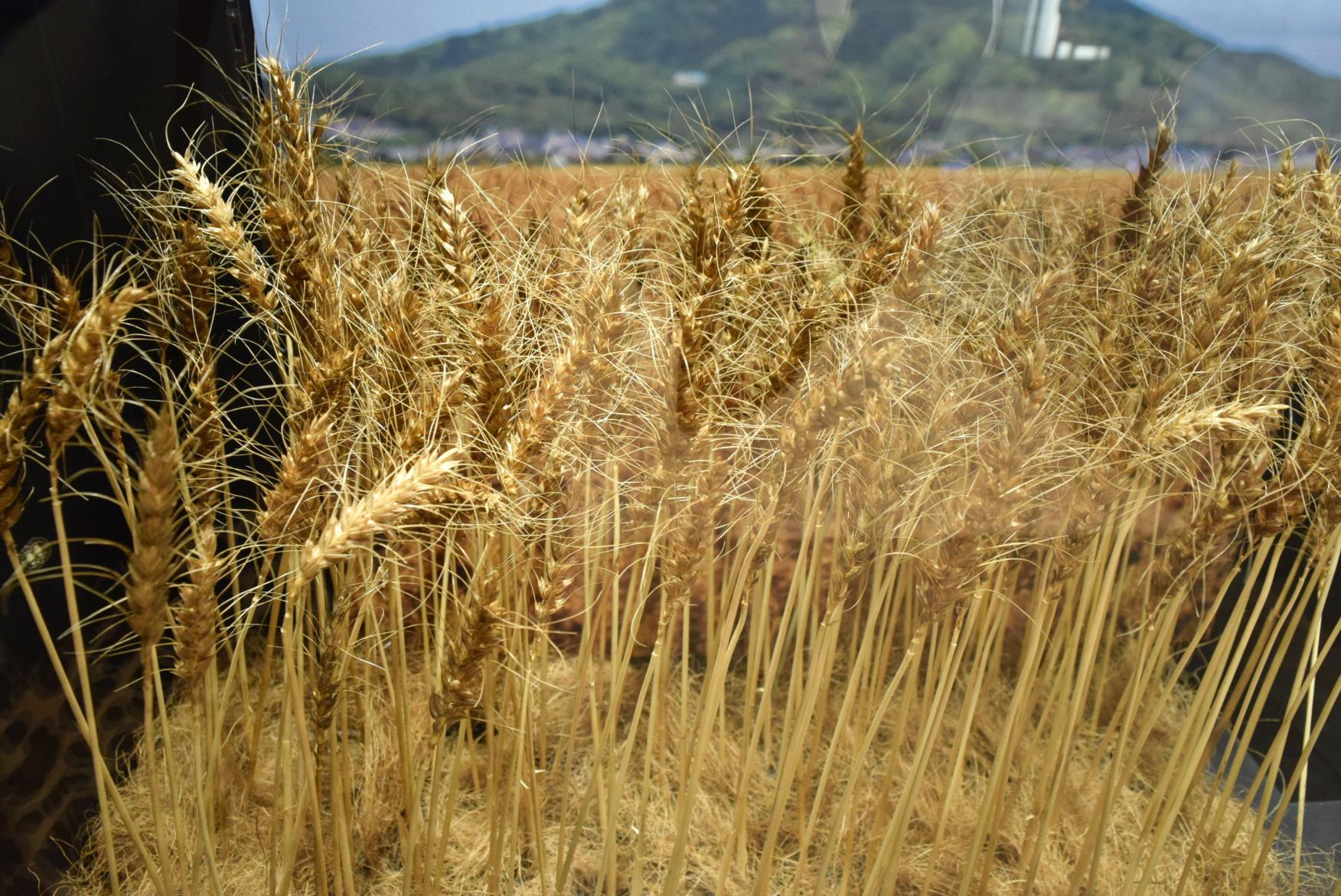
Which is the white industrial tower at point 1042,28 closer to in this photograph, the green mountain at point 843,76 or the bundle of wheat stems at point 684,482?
the green mountain at point 843,76

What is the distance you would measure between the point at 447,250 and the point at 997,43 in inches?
31.1

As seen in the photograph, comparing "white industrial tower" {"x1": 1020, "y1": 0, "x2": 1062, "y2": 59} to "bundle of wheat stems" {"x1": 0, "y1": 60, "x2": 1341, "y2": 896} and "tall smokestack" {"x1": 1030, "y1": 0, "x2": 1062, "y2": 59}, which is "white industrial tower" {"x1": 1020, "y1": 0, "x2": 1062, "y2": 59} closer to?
"tall smokestack" {"x1": 1030, "y1": 0, "x2": 1062, "y2": 59}

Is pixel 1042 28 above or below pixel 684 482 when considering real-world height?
above

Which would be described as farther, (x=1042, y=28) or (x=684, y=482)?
(x=1042, y=28)

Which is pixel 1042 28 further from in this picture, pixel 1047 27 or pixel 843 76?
pixel 843 76

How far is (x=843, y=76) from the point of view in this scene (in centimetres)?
109

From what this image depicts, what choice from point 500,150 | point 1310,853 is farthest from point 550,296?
point 1310,853

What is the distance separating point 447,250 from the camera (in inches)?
32.3

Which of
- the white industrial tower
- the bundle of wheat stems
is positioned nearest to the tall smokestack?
the white industrial tower

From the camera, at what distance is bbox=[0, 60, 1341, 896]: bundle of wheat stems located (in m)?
0.79

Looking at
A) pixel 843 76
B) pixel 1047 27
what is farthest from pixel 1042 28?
pixel 843 76

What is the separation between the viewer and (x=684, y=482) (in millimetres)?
823

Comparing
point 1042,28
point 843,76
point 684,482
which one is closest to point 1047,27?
point 1042,28

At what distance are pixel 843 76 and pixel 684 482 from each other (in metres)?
0.59
